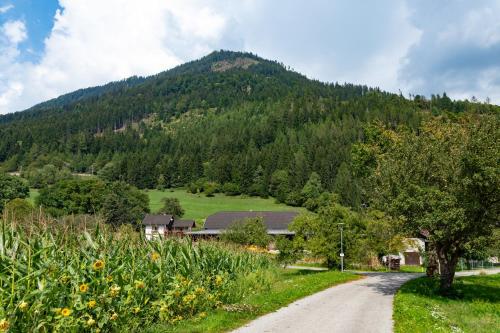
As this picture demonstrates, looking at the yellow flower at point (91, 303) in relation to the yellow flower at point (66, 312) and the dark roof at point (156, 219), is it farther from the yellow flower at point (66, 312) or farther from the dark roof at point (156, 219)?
the dark roof at point (156, 219)

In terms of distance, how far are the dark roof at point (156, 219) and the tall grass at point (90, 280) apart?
8098cm

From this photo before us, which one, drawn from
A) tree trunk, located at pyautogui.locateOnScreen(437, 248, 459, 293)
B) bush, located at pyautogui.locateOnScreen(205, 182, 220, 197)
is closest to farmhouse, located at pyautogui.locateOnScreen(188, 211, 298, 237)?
bush, located at pyautogui.locateOnScreen(205, 182, 220, 197)

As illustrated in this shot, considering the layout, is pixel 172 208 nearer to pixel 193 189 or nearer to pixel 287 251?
pixel 193 189

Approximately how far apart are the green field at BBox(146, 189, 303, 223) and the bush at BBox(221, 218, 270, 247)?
2112 inches

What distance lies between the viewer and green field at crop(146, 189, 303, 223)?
367 ft

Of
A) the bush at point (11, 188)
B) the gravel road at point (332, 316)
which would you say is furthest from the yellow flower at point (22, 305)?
the bush at point (11, 188)

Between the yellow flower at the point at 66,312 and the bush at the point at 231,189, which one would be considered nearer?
the yellow flower at the point at 66,312

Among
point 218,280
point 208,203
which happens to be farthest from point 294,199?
point 218,280

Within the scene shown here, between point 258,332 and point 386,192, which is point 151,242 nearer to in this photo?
point 258,332

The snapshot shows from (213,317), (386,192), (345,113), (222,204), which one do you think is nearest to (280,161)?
(222,204)

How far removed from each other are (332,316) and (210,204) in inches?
4223

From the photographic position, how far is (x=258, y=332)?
12.5m

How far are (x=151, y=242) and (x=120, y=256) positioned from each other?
2832 millimetres

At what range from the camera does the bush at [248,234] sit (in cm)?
4762
